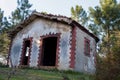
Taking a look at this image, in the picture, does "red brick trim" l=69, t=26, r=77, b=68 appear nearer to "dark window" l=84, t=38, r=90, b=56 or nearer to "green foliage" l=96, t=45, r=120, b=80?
"dark window" l=84, t=38, r=90, b=56

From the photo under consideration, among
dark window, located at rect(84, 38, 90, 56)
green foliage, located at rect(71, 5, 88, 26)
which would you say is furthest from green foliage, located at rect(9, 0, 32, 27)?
dark window, located at rect(84, 38, 90, 56)

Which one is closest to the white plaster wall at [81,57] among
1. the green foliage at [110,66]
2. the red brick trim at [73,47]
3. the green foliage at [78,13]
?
the red brick trim at [73,47]

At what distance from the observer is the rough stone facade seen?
21328mm

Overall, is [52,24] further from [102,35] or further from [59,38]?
[102,35]

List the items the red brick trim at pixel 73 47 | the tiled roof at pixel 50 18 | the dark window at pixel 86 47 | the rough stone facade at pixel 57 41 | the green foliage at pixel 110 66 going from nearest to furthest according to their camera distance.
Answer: the green foliage at pixel 110 66 < the red brick trim at pixel 73 47 < the rough stone facade at pixel 57 41 < the tiled roof at pixel 50 18 < the dark window at pixel 86 47

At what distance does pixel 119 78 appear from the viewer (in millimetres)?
10805

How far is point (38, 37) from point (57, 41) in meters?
2.85

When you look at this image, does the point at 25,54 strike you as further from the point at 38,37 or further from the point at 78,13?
the point at 78,13

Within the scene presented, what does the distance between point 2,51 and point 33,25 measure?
23.5 meters

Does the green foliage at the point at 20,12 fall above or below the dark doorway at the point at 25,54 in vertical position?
above

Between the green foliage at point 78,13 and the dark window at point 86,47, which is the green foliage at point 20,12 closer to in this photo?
the green foliage at point 78,13

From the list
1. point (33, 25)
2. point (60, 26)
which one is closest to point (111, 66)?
point (60, 26)

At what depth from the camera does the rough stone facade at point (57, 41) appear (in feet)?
70.0

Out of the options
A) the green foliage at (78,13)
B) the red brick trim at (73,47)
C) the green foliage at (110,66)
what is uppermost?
the green foliage at (78,13)
